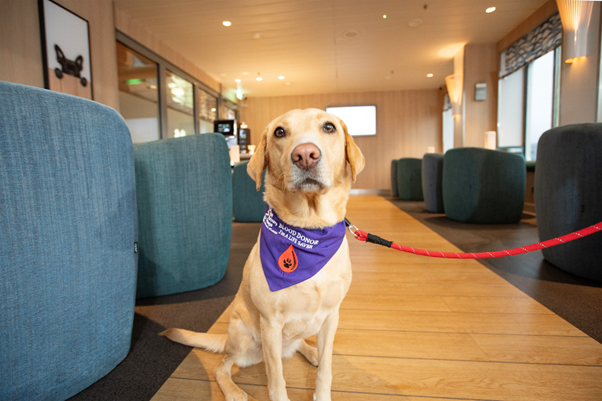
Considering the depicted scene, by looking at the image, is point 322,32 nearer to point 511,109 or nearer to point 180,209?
point 511,109

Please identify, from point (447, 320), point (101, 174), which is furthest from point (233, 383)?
point (447, 320)

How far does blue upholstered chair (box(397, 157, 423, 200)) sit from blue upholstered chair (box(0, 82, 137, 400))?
666 cm

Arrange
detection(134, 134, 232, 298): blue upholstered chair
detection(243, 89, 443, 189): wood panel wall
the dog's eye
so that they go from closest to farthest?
the dog's eye
detection(134, 134, 232, 298): blue upholstered chair
detection(243, 89, 443, 189): wood panel wall

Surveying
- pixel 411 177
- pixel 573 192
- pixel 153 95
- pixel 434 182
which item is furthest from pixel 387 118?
pixel 573 192

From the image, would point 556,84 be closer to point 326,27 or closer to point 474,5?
point 474,5

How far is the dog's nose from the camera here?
813 millimetres

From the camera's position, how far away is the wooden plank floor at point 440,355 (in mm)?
1021

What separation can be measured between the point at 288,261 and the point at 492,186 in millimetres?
3898

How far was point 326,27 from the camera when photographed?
5.33 metres

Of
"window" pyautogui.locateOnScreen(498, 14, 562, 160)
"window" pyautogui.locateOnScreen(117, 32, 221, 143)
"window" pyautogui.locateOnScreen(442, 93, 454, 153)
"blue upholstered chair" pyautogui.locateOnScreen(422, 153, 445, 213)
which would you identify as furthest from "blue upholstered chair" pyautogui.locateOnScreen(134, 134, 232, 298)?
"window" pyautogui.locateOnScreen(442, 93, 454, 153)

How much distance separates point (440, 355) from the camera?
47.3 inches

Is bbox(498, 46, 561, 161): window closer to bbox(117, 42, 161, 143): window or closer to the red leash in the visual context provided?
the red leash

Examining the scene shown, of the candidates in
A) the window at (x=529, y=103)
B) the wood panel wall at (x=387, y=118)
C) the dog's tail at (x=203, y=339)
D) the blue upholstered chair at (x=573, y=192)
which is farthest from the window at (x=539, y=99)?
the dog's tail at (x=203, y=339)

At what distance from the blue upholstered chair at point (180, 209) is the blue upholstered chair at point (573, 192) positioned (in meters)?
2.21
